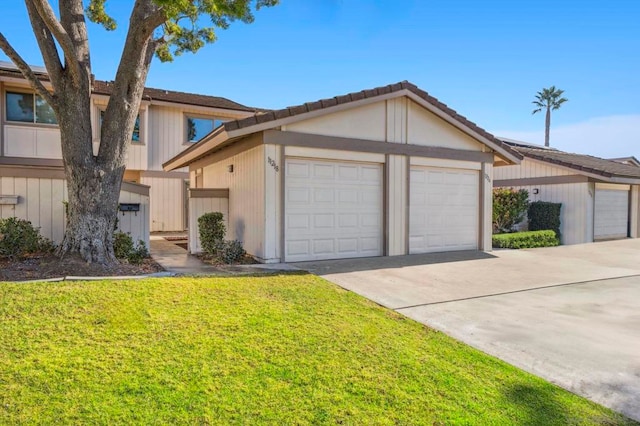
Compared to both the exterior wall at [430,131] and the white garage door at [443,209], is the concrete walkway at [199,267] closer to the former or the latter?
the white garage door at [443,209]

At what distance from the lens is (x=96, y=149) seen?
15.4 metres

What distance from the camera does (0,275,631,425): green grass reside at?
9.77ft

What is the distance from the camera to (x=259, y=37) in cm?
1296

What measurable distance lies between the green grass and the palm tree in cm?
4729

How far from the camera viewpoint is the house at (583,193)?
15.9m

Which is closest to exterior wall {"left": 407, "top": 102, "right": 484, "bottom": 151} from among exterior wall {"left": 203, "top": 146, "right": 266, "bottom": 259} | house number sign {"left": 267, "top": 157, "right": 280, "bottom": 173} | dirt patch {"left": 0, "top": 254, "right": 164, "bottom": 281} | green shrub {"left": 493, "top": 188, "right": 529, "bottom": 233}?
house number sign {"left": 267, "top": 157, "right": 280, "bottom": 173}

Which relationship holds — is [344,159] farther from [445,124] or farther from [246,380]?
[246,380]

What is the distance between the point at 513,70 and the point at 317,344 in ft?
50.3

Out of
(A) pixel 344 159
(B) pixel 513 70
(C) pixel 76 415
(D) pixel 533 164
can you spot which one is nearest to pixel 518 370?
(C) pixel 76 415

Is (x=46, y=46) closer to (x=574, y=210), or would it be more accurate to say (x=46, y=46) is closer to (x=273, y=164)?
(x=273, y=164)

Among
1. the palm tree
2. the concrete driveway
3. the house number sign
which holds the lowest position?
the concrete driveway

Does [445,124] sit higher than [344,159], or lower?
higher

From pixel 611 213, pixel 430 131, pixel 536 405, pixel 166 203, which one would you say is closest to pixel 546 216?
pixel 611 213

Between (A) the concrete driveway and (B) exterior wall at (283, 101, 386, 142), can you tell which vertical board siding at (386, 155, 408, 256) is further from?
(B) exterior wall at (283, 101, 386, 142)
